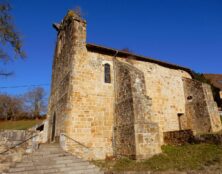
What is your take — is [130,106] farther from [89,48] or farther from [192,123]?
[192,123]

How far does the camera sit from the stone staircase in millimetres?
6492

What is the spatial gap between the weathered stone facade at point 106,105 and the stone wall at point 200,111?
0.15m

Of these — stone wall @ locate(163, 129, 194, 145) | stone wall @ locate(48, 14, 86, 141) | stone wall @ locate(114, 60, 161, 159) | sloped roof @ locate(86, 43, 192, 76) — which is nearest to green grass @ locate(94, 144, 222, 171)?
stone wall @ locate(114, 60, 161, 159)

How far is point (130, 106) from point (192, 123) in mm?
7261

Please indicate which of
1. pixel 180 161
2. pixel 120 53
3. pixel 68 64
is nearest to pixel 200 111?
pixel 180 161

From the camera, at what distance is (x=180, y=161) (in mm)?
8031

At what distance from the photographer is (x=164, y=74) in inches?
575

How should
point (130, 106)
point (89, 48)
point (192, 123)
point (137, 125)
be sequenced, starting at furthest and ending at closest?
point (192, 123), point (89, 48), point (130, 106), point (137, 125)

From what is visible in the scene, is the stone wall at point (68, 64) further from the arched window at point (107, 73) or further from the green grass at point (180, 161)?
the green grass at point (180, 161)

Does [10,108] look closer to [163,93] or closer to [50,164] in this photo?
[163,93]

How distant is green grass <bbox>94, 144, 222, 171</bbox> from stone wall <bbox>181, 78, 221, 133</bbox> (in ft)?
14.8

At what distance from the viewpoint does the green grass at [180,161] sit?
24.0 feet

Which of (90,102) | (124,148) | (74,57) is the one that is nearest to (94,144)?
(124,148)

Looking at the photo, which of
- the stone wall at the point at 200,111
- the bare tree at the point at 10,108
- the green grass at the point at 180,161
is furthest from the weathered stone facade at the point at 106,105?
the bare tree at the point at 10,108
